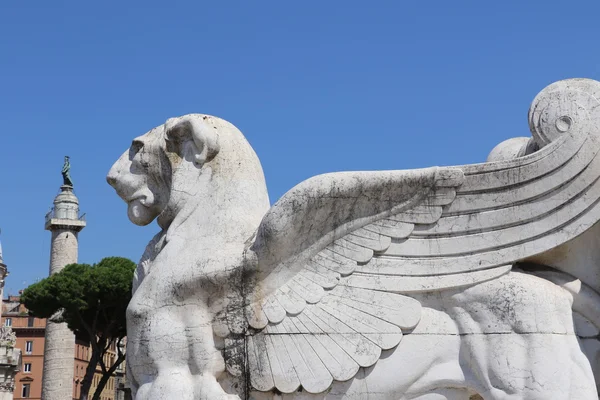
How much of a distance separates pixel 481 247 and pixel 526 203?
0.29 metres

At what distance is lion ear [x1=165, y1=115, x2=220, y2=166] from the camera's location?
429 cm

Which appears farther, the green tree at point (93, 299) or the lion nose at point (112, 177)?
the green tree at point (93, 299)

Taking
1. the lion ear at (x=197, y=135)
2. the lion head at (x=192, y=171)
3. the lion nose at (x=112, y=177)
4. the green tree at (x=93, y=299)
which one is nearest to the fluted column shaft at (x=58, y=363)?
the green tree at (x=93, y=299)

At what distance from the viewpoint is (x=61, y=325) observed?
133 feet

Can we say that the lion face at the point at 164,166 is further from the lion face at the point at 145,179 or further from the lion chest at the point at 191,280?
the lion chest at the point at 191,280

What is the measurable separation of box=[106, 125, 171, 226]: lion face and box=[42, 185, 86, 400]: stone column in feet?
121

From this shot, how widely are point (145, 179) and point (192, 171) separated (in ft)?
1.19

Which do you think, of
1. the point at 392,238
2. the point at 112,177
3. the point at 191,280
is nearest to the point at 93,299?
the point at 112,177

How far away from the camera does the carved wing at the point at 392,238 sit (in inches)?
153

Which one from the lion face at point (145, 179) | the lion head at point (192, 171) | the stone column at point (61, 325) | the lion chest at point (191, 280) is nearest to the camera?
the lion chest at point (191, 280)

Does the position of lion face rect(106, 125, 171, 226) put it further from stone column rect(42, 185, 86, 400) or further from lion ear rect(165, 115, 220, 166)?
stone column rect(42, 185, 86, 400)

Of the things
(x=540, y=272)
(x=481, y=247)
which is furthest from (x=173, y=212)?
(x=540, y=272)

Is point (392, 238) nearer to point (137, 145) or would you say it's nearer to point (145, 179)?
point (145, 179)

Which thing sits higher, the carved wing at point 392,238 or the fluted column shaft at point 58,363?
the fluted column shaft at point 58,363
